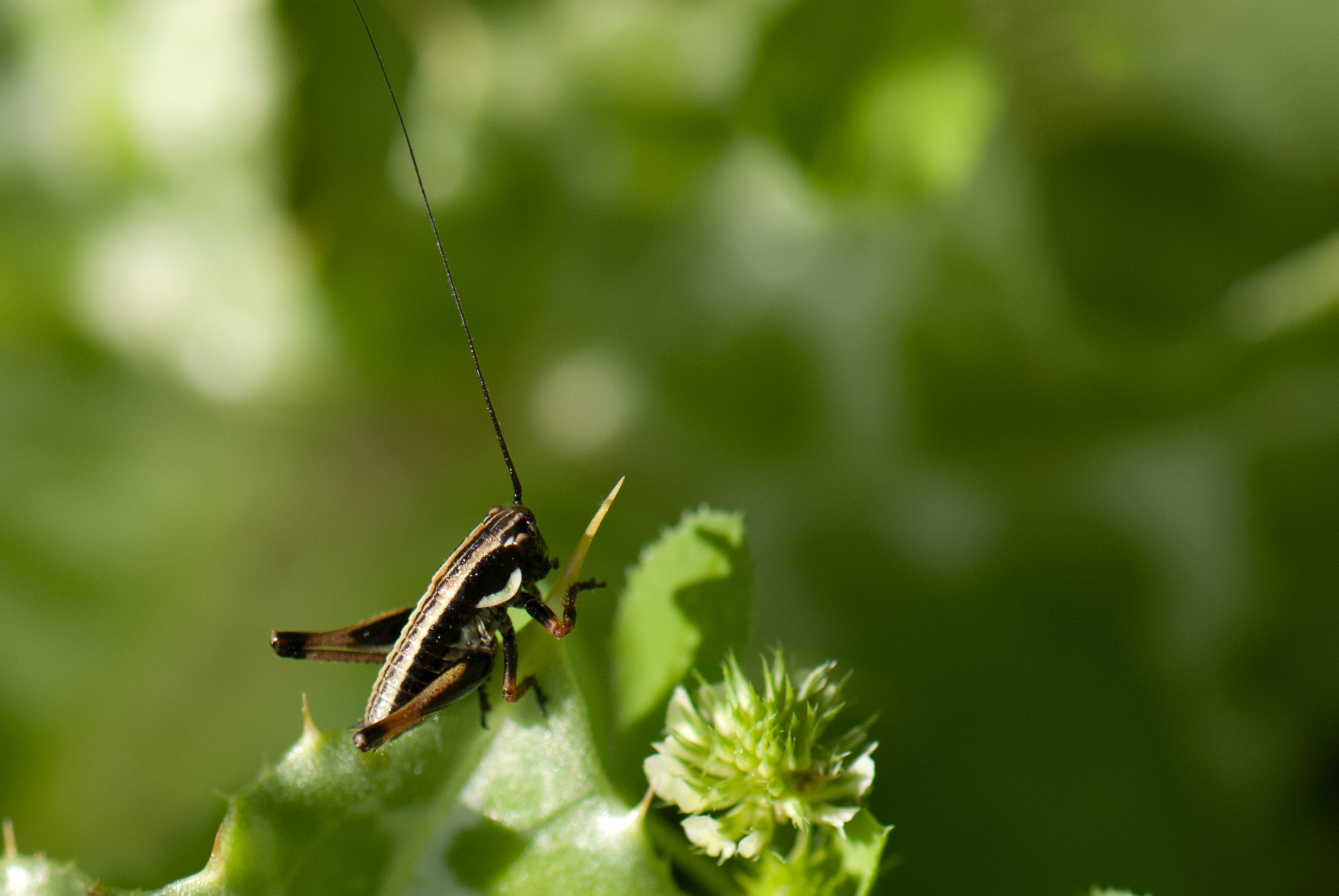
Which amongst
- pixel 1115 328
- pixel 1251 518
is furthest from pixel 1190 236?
pixel 1251 518

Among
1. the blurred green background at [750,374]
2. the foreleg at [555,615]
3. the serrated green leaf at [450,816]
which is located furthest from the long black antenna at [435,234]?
the serrated green leaf at [450,816]

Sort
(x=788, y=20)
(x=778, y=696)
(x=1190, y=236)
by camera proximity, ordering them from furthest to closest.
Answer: (x=1190, y=236)
(x=788, y=20)
(x=778, y=696)

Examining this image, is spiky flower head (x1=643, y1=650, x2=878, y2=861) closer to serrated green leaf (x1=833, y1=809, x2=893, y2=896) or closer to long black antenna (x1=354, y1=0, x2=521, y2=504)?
serrated green leaf (x1=833, y1=809, x2=893, y2=896)

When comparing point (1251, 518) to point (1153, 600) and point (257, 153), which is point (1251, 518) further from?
point (257, 153)

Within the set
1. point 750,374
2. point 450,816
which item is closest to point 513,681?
point 450,816

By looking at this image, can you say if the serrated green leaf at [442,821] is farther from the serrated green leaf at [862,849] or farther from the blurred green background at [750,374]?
the blurred green background at [750,374]

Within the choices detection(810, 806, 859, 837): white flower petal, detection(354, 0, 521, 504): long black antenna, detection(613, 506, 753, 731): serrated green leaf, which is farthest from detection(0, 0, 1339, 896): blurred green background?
detection(810, 806, 859, 837): white flower petal

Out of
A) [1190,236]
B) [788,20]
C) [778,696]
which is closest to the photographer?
[778,696]

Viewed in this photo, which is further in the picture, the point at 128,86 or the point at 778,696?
the point at 128,86
